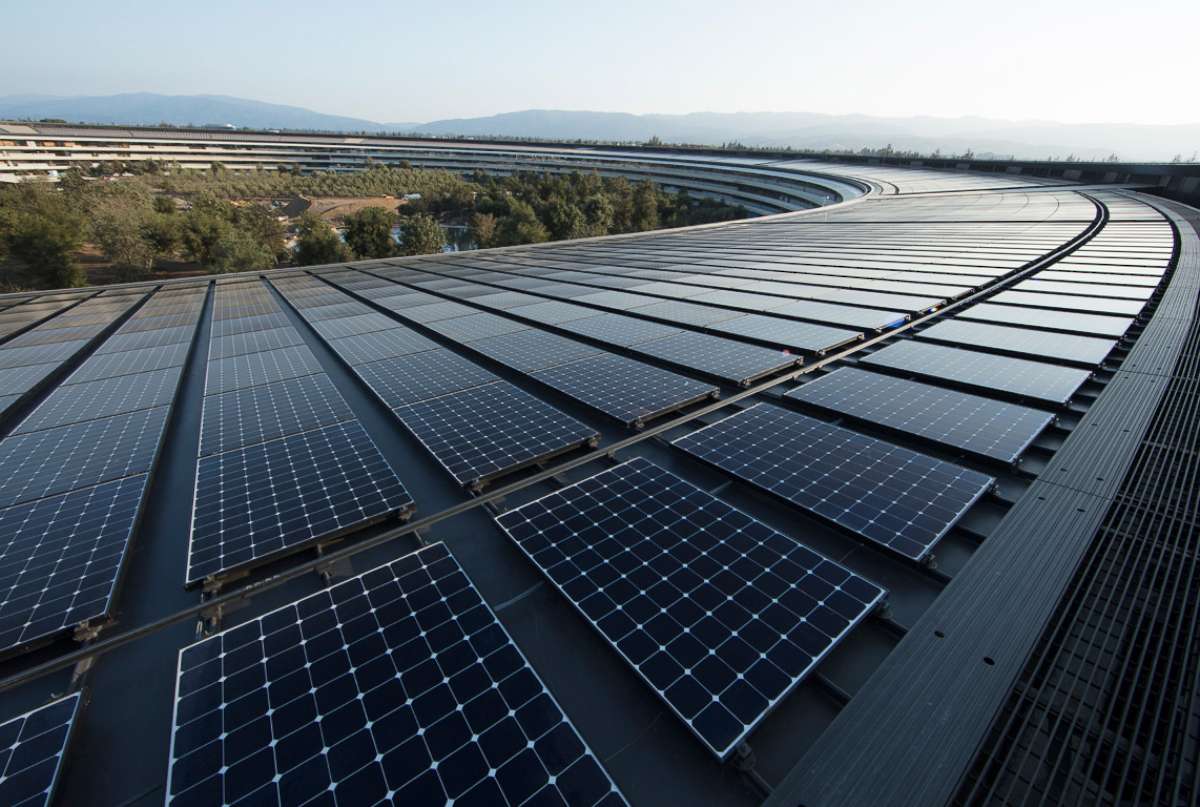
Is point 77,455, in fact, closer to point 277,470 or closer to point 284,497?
point 277,470

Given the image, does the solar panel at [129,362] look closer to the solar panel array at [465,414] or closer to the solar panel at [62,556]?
the solar panel array at [465,414]

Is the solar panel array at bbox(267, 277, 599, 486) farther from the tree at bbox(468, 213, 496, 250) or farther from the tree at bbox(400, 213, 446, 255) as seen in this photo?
the tree at bbox(468, 213, 496, 250)

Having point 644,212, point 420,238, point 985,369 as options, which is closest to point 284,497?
point 985,369

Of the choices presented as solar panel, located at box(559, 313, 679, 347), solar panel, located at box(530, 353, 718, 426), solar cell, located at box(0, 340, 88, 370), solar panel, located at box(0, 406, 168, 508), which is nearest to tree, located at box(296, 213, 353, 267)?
solar cell, located at box(0, 340, 88, 370)

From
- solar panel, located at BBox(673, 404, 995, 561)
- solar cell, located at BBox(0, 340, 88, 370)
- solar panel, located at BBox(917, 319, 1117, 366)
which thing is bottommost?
solar cell, located at BBox(0, 340, 88, 370)

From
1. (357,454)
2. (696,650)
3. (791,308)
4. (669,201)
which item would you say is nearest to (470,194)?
(669,201)

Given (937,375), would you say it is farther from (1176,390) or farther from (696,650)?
(696,650)

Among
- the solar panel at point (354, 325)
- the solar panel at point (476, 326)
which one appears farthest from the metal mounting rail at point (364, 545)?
the solar panel at point (354, 325)
